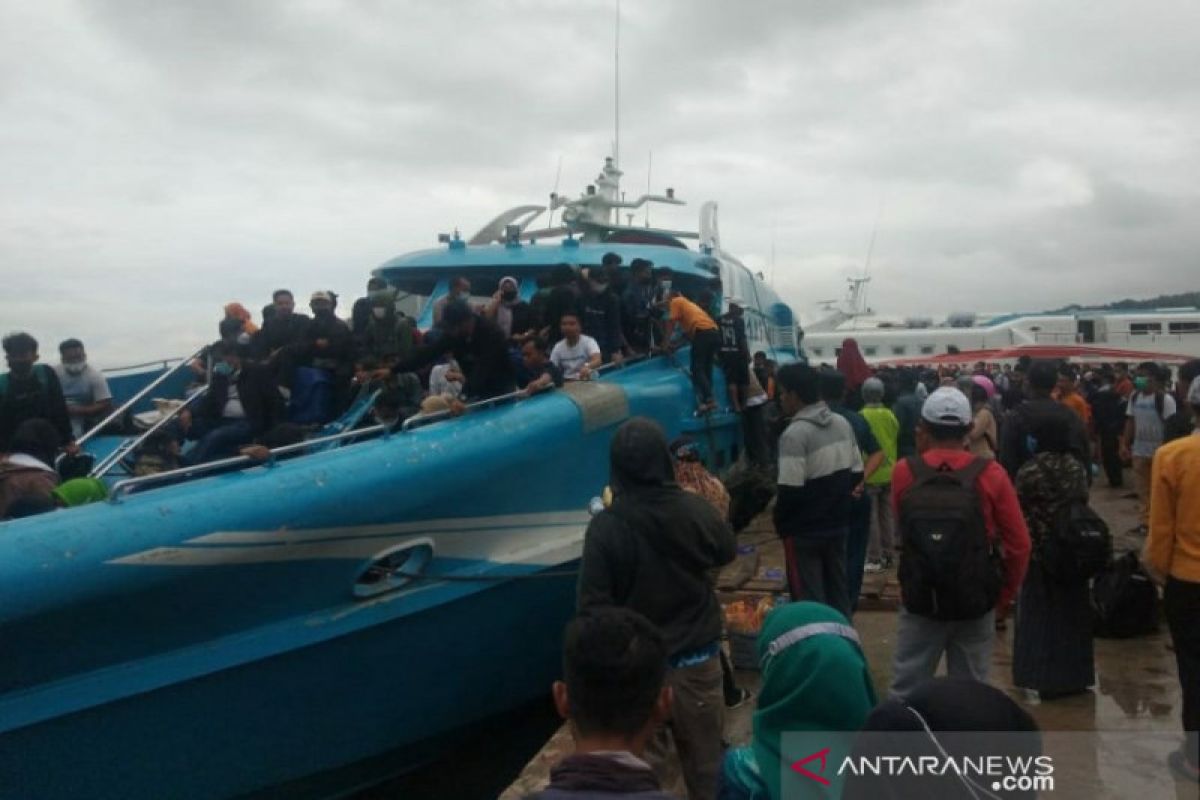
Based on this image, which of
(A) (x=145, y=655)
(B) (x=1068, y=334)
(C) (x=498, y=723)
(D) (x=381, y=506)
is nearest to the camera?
(A) (x=145, y=655)

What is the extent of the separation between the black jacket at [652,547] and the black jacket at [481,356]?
2346 mm

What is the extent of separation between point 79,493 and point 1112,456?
37.0 ft

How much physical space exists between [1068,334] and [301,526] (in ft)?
117

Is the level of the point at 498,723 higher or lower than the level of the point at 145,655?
lower

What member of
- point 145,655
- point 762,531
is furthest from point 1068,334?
point 145,655

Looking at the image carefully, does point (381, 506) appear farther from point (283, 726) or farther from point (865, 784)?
point (865, 784)

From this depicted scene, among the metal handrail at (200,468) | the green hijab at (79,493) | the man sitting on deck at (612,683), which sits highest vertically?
the metal handrail at (200,468)

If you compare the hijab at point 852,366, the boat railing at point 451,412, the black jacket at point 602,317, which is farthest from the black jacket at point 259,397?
the hijab at point 852,366

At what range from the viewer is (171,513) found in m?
3.69

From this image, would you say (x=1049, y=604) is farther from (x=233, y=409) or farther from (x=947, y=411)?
(x=233, y=409)

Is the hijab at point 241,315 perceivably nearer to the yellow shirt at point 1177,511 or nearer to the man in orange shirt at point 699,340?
the man in orange shirt at point 699,340

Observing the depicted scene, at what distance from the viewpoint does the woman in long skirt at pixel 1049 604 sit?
4.42m

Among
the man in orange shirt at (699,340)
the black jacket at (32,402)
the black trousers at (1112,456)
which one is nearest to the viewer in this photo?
the black jacket at (32,402)

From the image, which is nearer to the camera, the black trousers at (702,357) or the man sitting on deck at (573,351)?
the man sitting on deck at (573,351)
